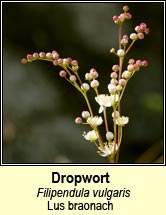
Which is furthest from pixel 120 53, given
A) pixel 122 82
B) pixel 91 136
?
pixel 91 136

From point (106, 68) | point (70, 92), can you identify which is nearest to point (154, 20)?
point (106, 68)

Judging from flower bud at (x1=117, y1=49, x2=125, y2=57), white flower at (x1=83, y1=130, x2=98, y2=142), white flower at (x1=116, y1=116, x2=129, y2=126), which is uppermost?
flower bud at (x1=117, y1=49, x2=125, y2=57)

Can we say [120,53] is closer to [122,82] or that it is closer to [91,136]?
[122,82]

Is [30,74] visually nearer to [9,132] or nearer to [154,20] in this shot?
[9,132]

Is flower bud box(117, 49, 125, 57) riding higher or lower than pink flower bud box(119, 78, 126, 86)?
higher

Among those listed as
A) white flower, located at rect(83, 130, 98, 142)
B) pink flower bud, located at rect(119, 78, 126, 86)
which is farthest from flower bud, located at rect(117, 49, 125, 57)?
white flower, located at rect(83, 130, 98, 142)

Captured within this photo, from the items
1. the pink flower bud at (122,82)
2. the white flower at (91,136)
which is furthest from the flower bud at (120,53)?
the white flower at (91,136)

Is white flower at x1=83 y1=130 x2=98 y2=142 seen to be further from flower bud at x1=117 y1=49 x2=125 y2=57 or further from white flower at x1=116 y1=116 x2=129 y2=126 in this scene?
flower bud at x1=117 y1=49 x2=125 y2=57

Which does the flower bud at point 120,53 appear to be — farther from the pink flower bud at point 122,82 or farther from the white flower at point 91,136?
the white flower at point 91,136

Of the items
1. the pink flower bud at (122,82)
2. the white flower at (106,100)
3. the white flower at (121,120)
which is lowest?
the white flower at (121,120)

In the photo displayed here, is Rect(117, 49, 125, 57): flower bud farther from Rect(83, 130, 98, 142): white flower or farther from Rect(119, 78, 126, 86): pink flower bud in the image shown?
Rect(83, 130, 98, 142): white flower

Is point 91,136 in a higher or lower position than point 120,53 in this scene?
lower
